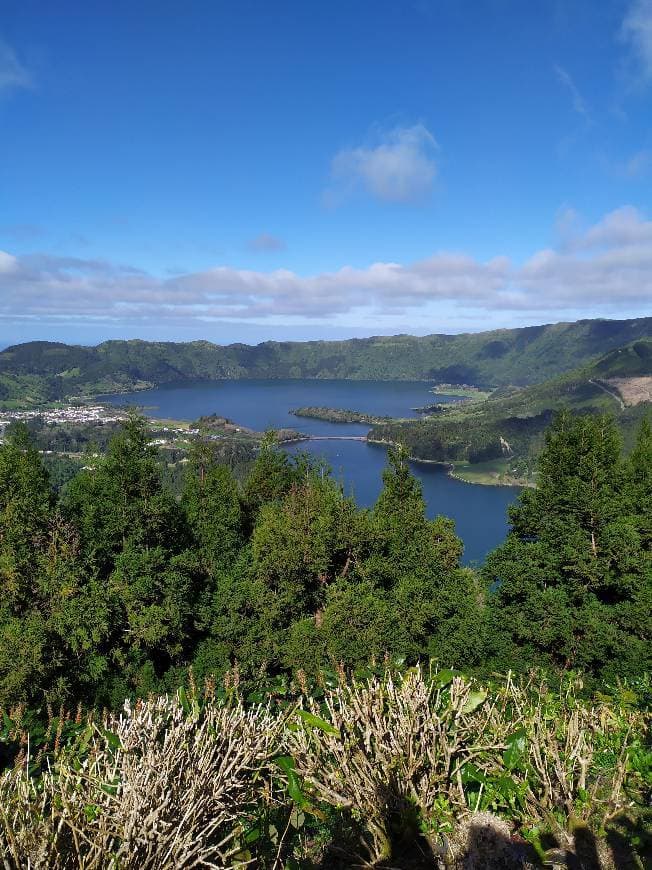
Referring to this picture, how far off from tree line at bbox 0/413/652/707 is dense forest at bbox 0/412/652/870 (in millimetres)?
93

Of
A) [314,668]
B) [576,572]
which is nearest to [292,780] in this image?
[314,668]

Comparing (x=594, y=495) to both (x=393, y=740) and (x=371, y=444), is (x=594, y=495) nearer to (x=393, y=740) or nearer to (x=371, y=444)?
(x=393, y=740)

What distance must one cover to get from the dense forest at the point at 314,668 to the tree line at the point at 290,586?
9 centimetres

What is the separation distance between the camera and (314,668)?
50.7 feet

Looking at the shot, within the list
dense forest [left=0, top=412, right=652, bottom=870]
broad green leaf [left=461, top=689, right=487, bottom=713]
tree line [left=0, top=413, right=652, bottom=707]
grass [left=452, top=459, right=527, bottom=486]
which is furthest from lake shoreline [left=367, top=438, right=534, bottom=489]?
broad green leaf [left=461, top=689, right=487, bottom=713]

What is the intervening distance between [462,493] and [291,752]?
5084 inches

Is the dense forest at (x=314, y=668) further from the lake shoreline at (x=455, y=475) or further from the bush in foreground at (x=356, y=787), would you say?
the lake shoreline at (x=455, y=475)

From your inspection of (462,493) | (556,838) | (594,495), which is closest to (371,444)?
(462,493)

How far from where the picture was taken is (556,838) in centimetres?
483

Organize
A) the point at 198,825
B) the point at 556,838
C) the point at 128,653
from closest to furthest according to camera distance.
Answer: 1. the point at 198,825
2. the point at 556,838
3. the point at 128,653

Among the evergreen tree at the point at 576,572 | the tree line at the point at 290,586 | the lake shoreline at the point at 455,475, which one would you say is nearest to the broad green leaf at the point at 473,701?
the tree line at the point at 290,586

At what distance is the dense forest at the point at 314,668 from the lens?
13.1 ft

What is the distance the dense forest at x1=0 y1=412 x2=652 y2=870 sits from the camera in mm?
3979

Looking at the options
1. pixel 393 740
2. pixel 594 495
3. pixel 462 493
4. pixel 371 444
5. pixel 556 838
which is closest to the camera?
pixel 393 740
